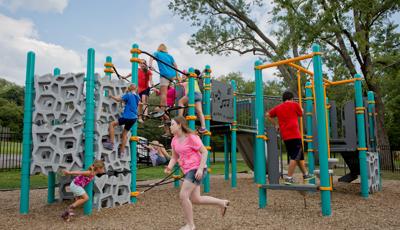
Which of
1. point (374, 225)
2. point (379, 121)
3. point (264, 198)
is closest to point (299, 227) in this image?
point (374, 225)

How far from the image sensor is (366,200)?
7004 millimetres

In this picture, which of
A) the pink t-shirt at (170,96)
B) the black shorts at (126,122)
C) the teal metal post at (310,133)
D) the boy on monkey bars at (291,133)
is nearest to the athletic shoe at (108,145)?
the black shorts at (126,122)

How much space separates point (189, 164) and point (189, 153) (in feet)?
0.43

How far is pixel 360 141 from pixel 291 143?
8.97 feet

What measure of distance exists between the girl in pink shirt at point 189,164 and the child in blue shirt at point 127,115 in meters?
2.10

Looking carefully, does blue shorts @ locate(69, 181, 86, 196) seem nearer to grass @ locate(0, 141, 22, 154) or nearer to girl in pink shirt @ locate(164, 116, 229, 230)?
girl in pink shirt @ locate(164, 116, 229, 230)

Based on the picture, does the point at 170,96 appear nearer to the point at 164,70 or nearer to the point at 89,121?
the point at 164,70

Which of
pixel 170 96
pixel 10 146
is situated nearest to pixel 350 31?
pixel 170 96

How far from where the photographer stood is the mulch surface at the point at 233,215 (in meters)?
4.68

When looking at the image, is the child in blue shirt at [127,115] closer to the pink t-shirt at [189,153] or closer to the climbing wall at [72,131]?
the climbing wall at [72,131]

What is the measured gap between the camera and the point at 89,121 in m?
5.58

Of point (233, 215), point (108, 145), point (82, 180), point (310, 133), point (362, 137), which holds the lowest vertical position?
point (233, 215)

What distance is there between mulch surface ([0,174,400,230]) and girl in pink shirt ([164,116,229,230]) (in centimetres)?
59

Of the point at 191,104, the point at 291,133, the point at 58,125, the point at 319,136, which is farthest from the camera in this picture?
the point at 191,104
